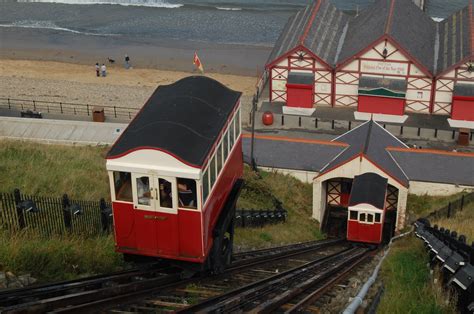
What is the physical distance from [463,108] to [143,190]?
29.7 meters

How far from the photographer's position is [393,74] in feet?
133

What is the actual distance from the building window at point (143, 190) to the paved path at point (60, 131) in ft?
68.9

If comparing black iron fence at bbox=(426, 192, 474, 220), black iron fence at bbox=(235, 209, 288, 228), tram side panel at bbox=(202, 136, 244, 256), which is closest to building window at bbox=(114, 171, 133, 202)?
tram side panel at bbox=(202, 136, 244, 256)

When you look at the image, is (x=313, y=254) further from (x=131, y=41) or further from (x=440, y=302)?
(x=131, y=41)

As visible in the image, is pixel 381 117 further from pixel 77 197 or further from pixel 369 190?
pixel 77 197

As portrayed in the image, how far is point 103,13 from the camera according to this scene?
77.4 m

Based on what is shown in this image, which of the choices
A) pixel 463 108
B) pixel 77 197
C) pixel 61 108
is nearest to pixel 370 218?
pixel 77 197

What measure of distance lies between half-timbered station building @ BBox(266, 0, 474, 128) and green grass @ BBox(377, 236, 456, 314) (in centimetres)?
2328

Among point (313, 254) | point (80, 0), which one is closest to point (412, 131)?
point (313, 254)

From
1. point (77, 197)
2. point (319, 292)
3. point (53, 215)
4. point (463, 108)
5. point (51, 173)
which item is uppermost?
point (53, 215)

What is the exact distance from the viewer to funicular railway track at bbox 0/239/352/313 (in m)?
11.1

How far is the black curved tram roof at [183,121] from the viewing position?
13.8 metres

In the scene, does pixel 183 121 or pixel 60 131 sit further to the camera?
pixel 60 131

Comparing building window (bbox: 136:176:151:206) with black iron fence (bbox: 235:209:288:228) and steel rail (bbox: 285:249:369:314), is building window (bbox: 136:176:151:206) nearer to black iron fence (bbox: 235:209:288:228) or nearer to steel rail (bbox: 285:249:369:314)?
steel rail (bbox: 285:249:369:314)
